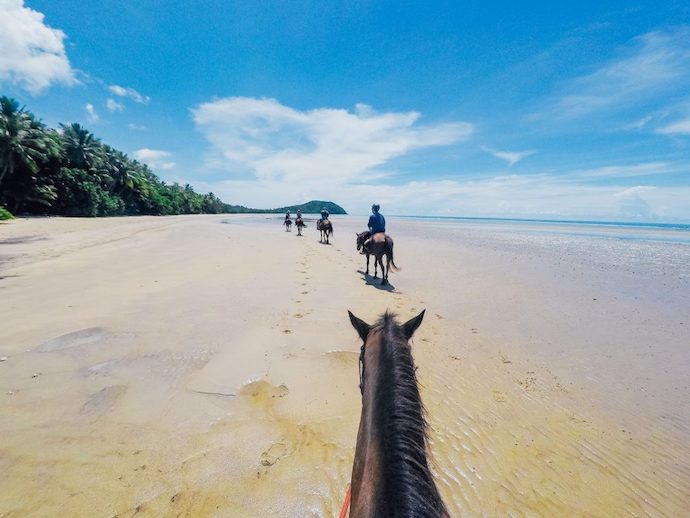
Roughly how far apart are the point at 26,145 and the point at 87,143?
13169mm

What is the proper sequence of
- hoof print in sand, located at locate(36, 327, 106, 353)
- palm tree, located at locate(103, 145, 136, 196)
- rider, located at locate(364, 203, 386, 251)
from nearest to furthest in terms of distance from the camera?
hoof print in sand, located at locate(36, 327, 106, 353) < rider, located at locate(364, 203, 386, 251) < palm tree, located at locate(103, 145, 136, 196)

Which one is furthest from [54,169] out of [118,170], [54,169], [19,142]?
[118,170]

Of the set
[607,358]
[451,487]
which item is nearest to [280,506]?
[451,487]

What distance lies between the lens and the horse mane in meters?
1.21

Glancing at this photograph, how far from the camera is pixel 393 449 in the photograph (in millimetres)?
1417

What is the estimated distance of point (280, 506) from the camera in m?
2.53

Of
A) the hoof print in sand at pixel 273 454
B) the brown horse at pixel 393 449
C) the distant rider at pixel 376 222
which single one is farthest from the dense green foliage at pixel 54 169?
the brown horse at pixel 393 449

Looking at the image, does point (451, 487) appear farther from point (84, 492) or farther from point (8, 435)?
point (8, 435)

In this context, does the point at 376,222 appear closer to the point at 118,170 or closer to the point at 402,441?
the point at 402,441

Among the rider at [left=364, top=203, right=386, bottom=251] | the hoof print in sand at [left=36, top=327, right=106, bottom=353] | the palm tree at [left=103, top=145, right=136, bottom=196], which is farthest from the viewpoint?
the palm tree at [left=103, top=145, right=136, bottom=196]

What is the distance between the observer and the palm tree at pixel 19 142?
32.3m

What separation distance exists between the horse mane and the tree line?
40366 mm

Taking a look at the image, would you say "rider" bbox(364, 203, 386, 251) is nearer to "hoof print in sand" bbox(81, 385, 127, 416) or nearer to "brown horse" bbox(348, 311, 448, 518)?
"hoof print in sand" bbox(81, 385, 127, 416)

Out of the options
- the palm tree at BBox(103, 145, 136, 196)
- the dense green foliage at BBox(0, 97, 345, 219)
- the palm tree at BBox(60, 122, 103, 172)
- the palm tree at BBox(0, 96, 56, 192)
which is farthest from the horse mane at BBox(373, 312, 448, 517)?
the palm tree at BBox(103, 145, 136, 196)
